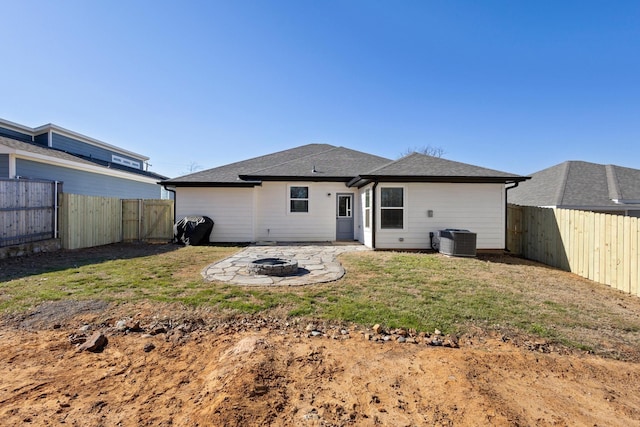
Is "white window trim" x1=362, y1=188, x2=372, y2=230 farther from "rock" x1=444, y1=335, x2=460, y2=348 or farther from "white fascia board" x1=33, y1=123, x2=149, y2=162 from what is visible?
"white fascia board" x1=33, y1=123, x2=149, y2=162

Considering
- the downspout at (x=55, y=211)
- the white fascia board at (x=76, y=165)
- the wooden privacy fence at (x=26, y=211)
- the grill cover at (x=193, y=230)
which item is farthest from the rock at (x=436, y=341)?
the white fascia board at (x=76, y=165)

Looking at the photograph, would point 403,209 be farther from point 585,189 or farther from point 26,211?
point 26,211

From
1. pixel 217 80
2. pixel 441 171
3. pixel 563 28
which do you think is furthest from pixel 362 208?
pixel 563 28

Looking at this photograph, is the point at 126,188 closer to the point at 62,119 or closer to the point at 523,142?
the point at 62,119

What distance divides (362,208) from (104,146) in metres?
17.2

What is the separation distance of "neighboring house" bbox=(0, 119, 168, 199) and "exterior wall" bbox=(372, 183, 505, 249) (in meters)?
11.2

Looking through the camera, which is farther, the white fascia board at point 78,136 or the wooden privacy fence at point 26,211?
the white fascia board at point 78,136

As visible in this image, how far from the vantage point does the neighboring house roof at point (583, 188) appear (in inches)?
508

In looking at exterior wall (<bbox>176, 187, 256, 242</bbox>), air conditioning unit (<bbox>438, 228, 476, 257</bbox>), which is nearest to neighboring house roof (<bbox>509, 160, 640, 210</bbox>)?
air conditioning unit (<bbox>438, 228, 476, 257</bbox>)

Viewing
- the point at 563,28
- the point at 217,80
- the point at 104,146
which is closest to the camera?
the point at 563,28

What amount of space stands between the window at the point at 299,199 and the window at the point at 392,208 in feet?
12.0

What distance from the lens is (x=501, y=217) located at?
31.9 ft

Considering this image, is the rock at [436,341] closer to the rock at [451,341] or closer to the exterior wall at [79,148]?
the rock at [451,341]

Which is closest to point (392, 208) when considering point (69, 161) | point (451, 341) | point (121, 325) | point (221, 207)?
point (451, 341)
